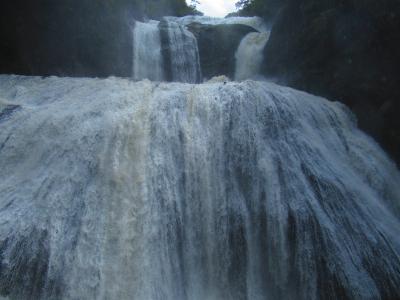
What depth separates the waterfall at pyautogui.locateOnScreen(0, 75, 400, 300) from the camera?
5.88m

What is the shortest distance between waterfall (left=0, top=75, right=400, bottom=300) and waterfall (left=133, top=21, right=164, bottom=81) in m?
5.45

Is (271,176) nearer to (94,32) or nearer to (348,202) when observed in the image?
(348,202)

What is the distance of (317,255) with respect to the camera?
237 inches

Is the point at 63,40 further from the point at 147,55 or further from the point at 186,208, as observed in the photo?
the point at 186,208

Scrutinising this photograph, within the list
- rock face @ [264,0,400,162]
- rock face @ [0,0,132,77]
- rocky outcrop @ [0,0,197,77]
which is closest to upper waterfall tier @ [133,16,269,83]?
rocky outcrop @ [0,0,197,77]

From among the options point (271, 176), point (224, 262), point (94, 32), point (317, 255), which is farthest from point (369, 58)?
point (94, 32)

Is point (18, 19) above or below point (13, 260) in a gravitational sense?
above

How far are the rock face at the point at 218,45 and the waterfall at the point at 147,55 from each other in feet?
5.68

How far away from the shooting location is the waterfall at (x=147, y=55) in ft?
42.2

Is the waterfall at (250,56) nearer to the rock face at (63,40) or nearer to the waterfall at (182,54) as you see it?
the waterfall at (182,54)

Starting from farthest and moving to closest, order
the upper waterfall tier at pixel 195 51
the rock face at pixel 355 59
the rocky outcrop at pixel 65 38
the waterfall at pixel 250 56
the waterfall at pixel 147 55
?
the waterfall at pixel 250 56, the upper waterfall tier at pixel 195 51, the waterfall at pixel 147 55, the rocky outcrop at pixel 65 38, the rock face at pixel 355 59

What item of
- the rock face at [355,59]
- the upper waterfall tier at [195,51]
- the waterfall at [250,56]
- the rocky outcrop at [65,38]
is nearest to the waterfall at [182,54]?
the upper waterfall tier at [195,51]

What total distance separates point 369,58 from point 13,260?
8.55 metres

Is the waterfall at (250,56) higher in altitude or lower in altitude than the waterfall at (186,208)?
lower
